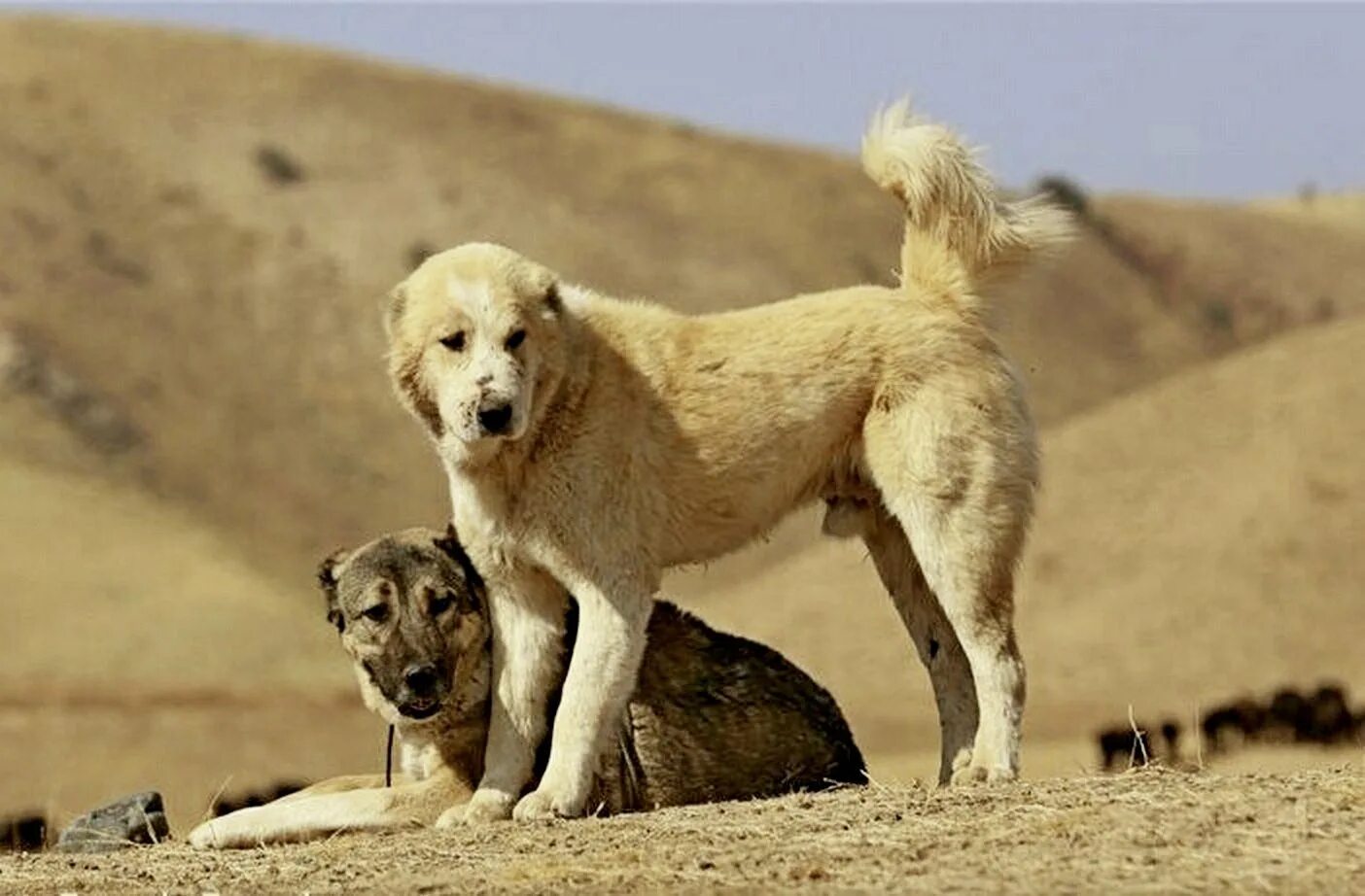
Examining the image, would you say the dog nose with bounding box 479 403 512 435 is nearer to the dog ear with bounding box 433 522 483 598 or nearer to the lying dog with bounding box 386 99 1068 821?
the lying dog with bounding box 386 99 1068 821

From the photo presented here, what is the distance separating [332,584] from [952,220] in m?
2.76

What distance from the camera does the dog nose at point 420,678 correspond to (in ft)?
30.7

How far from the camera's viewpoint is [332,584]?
9781 mm

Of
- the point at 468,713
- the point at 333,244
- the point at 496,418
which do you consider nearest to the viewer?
the point at 496,418

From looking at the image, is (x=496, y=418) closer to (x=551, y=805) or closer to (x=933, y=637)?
(x=551, y=805)

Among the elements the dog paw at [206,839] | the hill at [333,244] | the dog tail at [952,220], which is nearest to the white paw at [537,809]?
the dog paw at [206,839]

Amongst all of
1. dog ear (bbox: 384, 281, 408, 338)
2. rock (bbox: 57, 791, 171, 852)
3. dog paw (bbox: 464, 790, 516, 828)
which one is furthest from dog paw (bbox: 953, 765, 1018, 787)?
rock (bbox: 57, 791, 171, 852)

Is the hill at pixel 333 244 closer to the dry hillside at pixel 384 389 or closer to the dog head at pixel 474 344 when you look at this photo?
the dry hillside at pixel 384 389

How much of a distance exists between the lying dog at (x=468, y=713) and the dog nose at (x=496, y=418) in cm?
76

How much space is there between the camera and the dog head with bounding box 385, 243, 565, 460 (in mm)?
9031

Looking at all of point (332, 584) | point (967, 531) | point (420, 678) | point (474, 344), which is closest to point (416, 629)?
point (420, 678)

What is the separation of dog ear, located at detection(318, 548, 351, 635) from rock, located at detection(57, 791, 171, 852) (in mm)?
1211

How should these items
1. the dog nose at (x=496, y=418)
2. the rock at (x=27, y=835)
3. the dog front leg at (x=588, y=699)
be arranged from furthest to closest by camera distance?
the rock at (x=27, y=835), the dog front leg at (x=588, y=699), the dog nose at (x=496, y=418)

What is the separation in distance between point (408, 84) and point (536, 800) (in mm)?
59679
